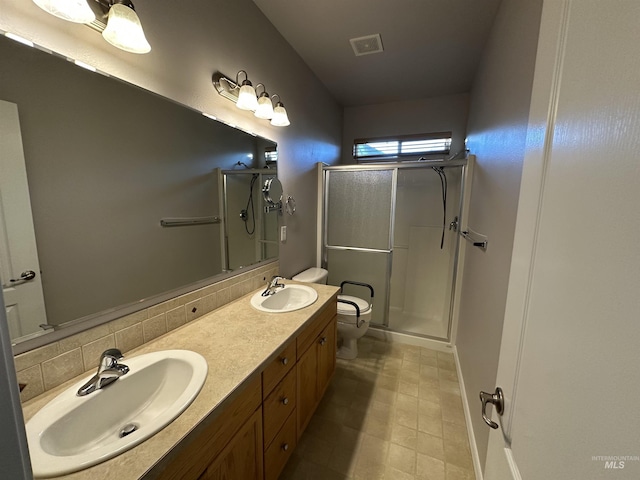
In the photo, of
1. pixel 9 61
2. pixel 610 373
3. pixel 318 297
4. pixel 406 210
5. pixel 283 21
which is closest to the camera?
pixel 610 373

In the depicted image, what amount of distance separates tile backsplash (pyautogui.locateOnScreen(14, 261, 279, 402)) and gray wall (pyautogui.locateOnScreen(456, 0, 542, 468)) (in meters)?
1.51

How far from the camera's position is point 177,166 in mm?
1285

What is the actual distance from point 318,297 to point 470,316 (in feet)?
3.87

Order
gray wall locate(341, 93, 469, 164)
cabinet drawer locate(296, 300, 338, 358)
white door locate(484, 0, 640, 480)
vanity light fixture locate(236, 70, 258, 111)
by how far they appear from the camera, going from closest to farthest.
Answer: white door locate(484, 0, 640, 480) < cabinet drawer locate(296, 300, 338, 358) < vanity light fixture locate(236, 70, 258, 111) < gray wall locate(341, 93, 469, 164)

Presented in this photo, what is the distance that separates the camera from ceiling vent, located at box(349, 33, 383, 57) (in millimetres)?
2031

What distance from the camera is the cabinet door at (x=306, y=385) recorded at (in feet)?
4.67

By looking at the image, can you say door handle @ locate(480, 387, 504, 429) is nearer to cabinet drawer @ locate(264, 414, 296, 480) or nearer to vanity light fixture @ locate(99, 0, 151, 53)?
cabinet drawer @ locate(264, 414, 296, 480)

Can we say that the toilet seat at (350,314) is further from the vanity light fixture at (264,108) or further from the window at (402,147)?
the window at (402,147)

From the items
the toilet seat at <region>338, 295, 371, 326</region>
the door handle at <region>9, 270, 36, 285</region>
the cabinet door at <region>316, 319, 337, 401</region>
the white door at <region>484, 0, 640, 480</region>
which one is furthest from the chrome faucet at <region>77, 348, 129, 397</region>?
the toilet seat at <region>338, 295, 371, 326</region>

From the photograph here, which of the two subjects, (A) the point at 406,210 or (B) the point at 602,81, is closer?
(B) the point at 602,81

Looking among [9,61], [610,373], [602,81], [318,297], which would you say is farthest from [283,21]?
[610,373]

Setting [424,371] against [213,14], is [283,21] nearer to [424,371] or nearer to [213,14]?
[213,14]

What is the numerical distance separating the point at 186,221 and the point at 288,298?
0.90 m

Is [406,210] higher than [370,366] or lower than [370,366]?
higher
